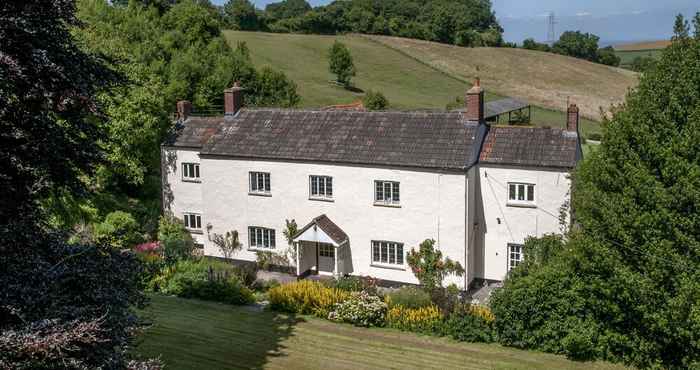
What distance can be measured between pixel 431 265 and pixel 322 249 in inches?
225

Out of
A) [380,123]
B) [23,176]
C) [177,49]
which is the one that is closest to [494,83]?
[177,49]

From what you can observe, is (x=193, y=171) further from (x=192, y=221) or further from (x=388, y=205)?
(x=388, y=205)

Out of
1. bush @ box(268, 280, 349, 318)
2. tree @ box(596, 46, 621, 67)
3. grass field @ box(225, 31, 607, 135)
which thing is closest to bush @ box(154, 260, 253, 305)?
bush @ box(268, 280, 349, 318)

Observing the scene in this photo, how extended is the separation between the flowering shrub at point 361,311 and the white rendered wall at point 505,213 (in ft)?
27.7

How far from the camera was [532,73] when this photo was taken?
10106 centimetres

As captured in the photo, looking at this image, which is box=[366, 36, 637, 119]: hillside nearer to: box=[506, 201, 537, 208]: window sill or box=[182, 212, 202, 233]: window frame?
box=[506, 201, 537, 208]: window sill

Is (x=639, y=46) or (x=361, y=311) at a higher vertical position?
(x=639, y=46)

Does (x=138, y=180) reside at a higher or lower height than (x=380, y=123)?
lower

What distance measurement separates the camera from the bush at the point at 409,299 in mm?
25438

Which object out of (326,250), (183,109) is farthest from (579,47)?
(326,250)

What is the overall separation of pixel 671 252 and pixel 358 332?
34.1 feet

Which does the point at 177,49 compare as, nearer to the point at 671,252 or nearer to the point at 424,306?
the point at 424,306

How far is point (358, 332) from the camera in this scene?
24469 mm

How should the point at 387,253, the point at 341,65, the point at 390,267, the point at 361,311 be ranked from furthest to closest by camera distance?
the point at 341,65 < the point at 387,253 < the point at 390,267 < the point at 361,311
